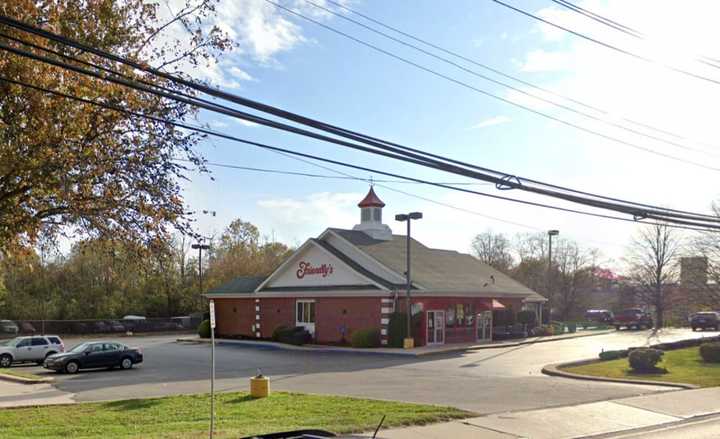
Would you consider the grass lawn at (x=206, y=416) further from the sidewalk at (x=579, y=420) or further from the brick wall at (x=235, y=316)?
the brick wall at (x=235, y=316)

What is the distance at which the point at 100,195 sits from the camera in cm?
1309

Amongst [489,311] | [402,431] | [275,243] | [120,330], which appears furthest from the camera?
[275,243]

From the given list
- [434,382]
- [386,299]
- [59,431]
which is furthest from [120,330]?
[59,431]

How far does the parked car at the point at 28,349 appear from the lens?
31.7 m

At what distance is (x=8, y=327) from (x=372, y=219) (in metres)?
30.4

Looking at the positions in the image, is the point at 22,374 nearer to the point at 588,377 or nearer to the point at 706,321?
the point at 588,377

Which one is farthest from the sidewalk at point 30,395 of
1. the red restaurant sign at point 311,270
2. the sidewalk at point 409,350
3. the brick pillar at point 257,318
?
the brick pillar at point 257,318

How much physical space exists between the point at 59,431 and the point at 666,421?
12.9 metres

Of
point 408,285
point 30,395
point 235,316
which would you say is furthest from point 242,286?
point 30,395

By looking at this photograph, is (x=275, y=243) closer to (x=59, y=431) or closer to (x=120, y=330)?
(x=120, y=330)

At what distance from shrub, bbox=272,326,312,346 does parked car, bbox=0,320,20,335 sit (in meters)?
24.2

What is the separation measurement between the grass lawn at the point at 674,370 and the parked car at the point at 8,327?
147ft

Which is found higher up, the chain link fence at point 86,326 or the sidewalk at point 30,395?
the sidewalk at point 30,395

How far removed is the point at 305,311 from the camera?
43656mm
